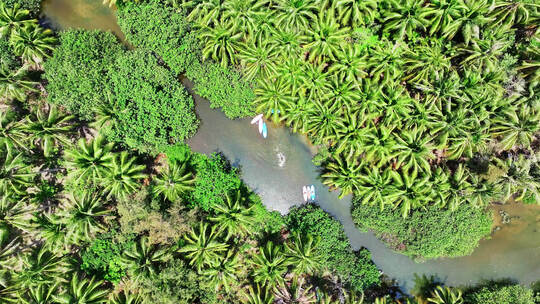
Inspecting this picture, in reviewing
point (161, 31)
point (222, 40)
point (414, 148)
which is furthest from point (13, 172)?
point (414, 148)

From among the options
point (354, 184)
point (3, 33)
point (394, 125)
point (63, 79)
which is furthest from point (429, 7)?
point (3, 33)

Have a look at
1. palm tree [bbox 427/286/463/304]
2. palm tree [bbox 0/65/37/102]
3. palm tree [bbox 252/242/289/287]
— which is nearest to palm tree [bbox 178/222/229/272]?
palm tree [bbox 252/242/289/287]

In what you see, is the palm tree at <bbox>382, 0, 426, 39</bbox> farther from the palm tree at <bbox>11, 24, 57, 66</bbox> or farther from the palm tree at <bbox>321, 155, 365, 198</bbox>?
the palm tree at <bbox>11, 24, 57, 66</bbox>

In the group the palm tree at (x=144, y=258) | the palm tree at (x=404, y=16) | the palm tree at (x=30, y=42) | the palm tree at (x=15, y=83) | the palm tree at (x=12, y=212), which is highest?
the palm tree at (x=404, y=16)

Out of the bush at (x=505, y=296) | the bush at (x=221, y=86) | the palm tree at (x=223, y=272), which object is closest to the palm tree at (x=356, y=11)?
the bush at (x=221, y=86)

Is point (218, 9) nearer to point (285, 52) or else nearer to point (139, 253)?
point (285, 52)

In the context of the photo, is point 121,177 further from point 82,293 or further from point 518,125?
point 518,125

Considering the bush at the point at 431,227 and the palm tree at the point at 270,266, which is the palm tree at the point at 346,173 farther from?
the palm tree at the point at 270,266
